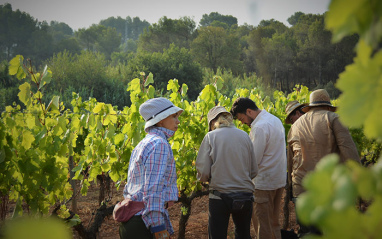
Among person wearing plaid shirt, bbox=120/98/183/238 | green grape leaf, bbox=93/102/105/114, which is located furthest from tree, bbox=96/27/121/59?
person wearing plaid shirt, bbox=120/98/183/238

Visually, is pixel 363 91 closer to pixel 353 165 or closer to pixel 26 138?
pixel 353 165

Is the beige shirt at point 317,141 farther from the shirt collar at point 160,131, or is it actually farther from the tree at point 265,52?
the tree at point 265,52

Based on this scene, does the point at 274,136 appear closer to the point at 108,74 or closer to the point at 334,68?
the point at 108,74

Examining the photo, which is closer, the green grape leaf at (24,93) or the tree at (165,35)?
the green grape leaf at (24,93)

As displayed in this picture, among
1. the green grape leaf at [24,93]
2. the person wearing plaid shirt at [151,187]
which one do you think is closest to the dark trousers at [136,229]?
the person wearing plaid shirt at [151,187]

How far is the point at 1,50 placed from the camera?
5922 centimetres

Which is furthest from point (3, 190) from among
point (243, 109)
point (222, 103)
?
point (222, 103)

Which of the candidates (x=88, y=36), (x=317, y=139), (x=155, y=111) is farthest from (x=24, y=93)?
(x=88, y=36)

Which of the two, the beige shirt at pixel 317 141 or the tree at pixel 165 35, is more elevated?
the tree at pixel 165 35

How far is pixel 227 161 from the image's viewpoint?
3037 mm

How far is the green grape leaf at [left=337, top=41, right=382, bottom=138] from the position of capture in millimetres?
345

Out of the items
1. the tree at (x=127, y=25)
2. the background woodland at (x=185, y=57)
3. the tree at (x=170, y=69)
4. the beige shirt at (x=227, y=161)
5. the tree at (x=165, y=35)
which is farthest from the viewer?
the tree at (x=127, y=25)

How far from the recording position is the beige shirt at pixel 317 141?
3148 mm

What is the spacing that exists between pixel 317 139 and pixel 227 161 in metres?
0.90
